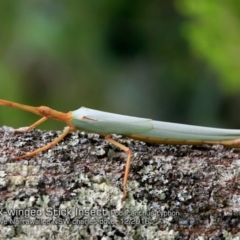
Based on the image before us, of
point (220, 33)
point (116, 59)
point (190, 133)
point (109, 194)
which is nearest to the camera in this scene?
point (109, 194)

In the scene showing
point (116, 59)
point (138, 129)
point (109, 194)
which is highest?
point (116, 59)

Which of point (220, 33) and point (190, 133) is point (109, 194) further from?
point (220, 33)

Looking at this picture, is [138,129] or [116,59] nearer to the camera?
[138,129]

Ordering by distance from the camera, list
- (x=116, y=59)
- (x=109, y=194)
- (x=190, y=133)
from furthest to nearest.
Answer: (x=116, y=59) < (x=190, y=133) < (x=109, y=194)

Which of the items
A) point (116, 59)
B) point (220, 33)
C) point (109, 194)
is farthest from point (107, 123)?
point (116, 59)

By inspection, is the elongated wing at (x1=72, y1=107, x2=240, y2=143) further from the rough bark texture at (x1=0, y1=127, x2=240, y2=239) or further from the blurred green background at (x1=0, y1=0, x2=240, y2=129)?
the blurred green background at (x1=0, y1=0, x2=240, y2=129)

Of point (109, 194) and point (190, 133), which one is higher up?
point (190, 133)
